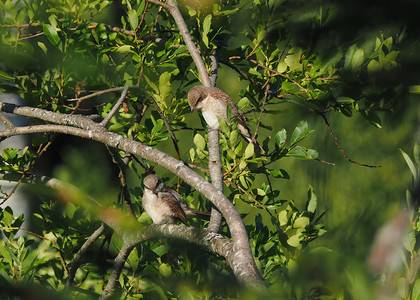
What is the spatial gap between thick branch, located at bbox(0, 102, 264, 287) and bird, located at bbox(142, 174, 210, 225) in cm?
86

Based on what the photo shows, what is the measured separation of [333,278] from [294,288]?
0.05 metres

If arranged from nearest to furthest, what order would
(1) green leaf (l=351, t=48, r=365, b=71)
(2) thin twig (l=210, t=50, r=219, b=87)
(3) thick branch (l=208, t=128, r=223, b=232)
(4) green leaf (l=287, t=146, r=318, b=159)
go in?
(1) green leaf (l=351, t=48, r=365, b=71) < (3) thick branch (l=208, t=128, r=223, b=232) < (4) green leaf (l=287, t=146, r=318, b=159) < (2) thin twig (l=210, t=50, r=219, b=87)

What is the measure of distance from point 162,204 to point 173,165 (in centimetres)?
149

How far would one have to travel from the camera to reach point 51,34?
5.87 feet

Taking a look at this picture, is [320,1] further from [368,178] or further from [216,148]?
[216,148]

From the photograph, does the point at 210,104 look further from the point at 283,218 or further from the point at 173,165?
the point at 173,165

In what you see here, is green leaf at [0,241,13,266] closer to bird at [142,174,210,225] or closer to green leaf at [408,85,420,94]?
bird at [142,174,210,225]

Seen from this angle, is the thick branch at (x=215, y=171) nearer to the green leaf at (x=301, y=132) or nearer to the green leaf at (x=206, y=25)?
the green leaf at (x=301, y=132)

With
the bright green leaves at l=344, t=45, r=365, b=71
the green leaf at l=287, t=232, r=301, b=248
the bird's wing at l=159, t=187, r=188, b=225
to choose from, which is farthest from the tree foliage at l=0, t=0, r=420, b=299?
the bird's wing at l=159, t=187, r=188, b=225

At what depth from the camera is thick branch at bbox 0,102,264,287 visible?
37.8 inches

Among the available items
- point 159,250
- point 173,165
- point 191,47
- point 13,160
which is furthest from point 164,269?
point 191,47

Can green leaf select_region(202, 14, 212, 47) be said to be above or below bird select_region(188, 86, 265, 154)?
above

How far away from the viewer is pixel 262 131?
11.2 ft

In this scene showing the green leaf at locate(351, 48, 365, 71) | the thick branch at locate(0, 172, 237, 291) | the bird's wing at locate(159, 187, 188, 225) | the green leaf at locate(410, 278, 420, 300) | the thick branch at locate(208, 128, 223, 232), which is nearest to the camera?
the green leaf at locate(410, 278, 420, 300)
